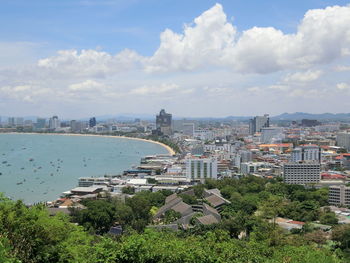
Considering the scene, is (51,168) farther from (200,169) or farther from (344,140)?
(344,140)

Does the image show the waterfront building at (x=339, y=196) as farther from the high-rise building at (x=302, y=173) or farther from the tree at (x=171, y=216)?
the tree at (x=171, y=216)

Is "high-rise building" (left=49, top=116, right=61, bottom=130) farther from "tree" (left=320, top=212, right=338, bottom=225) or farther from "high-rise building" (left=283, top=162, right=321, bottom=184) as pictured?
"tree" (left=320, top=212, right=338, bottom=225)

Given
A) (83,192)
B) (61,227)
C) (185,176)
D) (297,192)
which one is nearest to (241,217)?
(297,192)

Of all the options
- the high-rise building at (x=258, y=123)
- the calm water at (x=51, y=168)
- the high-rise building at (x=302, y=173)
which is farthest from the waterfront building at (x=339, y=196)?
the high-rise building at (x=258, y=123)

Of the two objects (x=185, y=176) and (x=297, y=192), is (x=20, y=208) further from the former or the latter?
(x=185, y=176)

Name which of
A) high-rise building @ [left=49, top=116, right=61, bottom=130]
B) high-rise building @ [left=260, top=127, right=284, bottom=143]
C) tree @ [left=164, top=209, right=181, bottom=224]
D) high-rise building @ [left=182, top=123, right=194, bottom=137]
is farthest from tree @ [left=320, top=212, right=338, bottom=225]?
high-rise building @ [left=49, top=116, right=61, bottom=130]
